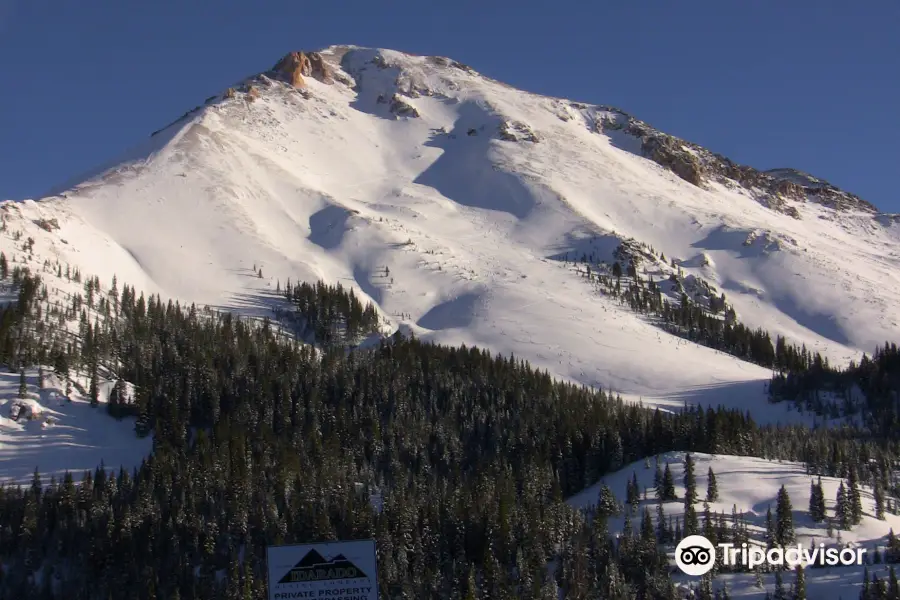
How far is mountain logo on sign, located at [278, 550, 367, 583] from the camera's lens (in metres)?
34.1

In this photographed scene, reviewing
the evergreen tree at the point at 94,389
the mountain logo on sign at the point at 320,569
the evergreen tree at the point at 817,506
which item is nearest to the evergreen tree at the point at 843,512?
→ the evergreen tree at the point at 817,506

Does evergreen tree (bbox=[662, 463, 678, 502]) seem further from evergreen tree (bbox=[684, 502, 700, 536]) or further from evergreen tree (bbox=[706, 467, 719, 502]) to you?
evergreen tree (bbox=[684, 502, 700, 536])

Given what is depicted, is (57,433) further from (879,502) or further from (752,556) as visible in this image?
(879,502)

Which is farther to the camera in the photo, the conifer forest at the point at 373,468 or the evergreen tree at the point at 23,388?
the evergreen tree at the point at 23,388

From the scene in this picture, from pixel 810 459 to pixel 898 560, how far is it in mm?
44177

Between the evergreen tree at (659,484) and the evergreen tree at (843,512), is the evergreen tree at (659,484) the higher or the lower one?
the higher one

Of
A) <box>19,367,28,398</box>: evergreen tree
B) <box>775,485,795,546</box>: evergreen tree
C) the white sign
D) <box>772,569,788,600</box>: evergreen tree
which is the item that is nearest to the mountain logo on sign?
the white sign

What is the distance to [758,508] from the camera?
11625 cm

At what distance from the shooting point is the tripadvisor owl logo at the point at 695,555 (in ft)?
313

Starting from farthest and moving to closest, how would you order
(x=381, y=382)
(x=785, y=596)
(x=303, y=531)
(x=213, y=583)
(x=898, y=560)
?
1. (x=381, y=382)
2. (x=303, y=531)
3. (x=213, y=583)
4. (x=898, y=560)
5. (x=785, y=596)

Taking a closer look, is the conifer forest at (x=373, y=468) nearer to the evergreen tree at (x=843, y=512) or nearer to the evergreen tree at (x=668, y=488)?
the evergreen tree at (x=843, y=512)

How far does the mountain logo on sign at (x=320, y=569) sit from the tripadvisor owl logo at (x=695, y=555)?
68.5 meters

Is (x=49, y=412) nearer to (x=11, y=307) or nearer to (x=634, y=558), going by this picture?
(x=11, y=307)

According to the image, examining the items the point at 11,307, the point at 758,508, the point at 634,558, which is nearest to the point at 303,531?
the point at 634,558
